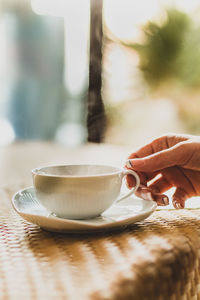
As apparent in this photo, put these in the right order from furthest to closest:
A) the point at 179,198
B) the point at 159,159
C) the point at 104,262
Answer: the point at 179,198 < the point at 159,159 < the point at 104,262

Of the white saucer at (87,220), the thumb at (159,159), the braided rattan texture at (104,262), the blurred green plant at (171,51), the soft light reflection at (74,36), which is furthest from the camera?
the soft light reflection at (74,36)

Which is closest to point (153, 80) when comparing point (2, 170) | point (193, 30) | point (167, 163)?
point (193, 30)

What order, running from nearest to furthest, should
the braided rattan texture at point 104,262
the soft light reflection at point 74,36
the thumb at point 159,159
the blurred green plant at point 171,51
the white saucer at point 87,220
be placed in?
the braided rattan texture at point 104,262
the white saucer at point 87,220
the thumb at point 159,159
the blurred green plant at point 171,51
the soft light reflection at point 74,36

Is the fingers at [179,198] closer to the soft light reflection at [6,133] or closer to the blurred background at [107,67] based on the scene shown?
the blurred background at [107,67]

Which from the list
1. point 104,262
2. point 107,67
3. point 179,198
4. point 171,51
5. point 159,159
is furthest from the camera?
point 107,67

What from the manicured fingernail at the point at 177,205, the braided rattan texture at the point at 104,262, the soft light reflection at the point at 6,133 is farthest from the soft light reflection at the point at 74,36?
the braided rattan texture at the point at 104,262

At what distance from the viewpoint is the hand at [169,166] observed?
75 cm

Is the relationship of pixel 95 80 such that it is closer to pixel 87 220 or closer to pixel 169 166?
pixel 169 166

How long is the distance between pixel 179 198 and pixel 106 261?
1.48 ft

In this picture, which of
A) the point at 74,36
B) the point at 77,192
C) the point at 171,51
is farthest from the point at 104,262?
the point at 74,36

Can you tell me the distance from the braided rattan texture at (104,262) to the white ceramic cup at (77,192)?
38 millimetres

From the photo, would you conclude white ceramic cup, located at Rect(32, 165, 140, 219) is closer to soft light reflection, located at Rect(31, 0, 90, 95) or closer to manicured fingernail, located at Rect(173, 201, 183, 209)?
manicured fingernail, located at Rect(173, 201, 183, 209)

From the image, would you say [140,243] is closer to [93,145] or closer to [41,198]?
[41,198]

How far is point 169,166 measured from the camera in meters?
0.83
